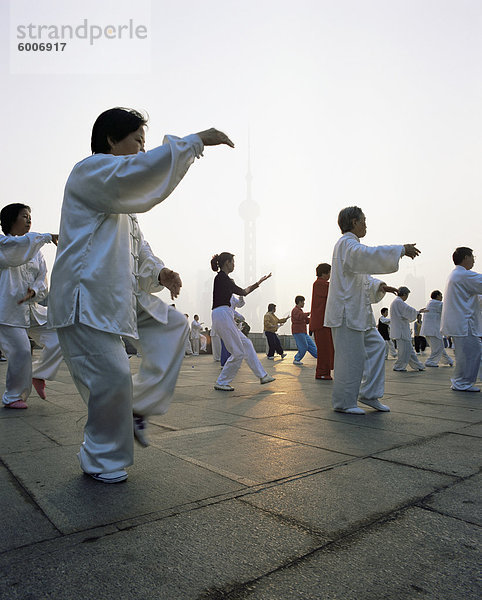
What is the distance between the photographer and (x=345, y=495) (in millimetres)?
2102

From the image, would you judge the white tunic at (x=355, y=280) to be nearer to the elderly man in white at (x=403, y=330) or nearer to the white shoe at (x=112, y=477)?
the white shoe at (x=112, y=477)

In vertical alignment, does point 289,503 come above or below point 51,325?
below

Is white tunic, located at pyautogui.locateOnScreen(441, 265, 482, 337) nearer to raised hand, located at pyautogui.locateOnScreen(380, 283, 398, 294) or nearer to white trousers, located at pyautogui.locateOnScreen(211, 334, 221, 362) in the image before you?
raised hand, located at pyautogui.locateOnScreen(380, 283, 398, 294)

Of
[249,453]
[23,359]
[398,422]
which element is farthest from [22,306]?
[398,422]

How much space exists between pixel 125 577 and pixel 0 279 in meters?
4.51

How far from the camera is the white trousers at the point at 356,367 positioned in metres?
4.56

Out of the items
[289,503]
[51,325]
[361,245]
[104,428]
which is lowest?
[289,503]

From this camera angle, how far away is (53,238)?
4617 millimetres

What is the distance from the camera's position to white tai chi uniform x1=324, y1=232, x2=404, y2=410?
4.48 meters

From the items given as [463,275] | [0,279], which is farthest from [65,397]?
[463,275]

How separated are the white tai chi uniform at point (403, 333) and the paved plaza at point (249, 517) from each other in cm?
690

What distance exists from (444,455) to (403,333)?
26.8 ft

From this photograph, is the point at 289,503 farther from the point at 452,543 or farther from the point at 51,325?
the point at 51,325

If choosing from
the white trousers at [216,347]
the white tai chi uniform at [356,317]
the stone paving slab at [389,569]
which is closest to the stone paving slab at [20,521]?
the stone paving slab at [389,569]
